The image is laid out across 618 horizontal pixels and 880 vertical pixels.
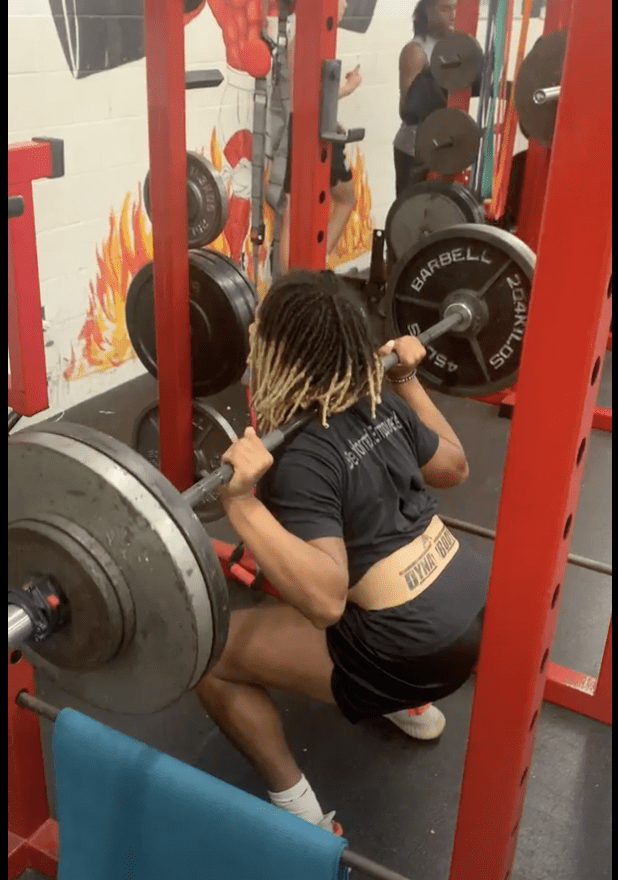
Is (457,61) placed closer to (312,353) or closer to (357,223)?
(357,223)

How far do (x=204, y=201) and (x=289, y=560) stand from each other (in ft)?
4.06

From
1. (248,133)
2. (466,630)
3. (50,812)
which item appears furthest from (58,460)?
(248,133)

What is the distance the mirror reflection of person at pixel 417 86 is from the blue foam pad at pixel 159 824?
3062 millimetres

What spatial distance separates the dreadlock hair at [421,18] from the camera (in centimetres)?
407

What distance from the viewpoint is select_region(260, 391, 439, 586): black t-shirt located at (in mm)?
1252

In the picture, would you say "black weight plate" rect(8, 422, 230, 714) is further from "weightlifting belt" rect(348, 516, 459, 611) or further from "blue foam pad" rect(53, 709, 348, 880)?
"weightlifting belt" rect(348, 516, 459, 611)

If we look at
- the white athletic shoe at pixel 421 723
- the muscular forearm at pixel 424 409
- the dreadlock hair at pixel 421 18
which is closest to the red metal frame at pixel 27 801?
the white athletic shoe at pixel 421 723

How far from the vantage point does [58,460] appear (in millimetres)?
1008

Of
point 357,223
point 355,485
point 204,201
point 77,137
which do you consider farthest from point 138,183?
point 355,485

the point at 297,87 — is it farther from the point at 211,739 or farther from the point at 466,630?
the point at 211,739

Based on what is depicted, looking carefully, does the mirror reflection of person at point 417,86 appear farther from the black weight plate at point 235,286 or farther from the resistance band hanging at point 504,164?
the black weight plate at point 235,286

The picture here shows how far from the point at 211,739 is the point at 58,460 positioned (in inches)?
38.1

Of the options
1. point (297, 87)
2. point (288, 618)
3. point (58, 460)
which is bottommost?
point (288, 618)

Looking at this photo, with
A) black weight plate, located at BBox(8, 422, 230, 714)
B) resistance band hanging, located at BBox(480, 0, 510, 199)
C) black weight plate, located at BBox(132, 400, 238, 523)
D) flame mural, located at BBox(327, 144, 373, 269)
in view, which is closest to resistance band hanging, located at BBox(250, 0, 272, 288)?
black weight plate, located at BBox(132, 400, 238, 523)
